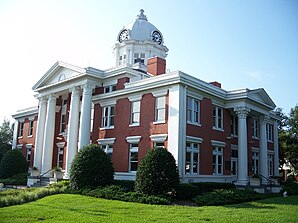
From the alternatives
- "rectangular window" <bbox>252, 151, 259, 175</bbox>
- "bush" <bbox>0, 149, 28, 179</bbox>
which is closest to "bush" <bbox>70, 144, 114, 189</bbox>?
"bush" <bbox>0, 149, 28, 179</bbox>

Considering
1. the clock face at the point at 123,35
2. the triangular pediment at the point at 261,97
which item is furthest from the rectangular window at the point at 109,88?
the clock face at the point at 123,35

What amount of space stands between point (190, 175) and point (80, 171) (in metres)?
7.35

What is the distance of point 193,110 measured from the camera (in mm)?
24141

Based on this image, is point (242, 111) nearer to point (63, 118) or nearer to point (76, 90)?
point (76, 90)

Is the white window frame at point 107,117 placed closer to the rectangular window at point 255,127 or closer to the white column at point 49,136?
the white column at point 49,136

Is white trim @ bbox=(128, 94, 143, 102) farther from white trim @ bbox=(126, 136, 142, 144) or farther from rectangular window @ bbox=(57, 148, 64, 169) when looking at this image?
rectangular window @ bbox=(57, 148, 64, 169)

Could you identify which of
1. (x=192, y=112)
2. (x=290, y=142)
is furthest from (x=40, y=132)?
(x=290, y=142)

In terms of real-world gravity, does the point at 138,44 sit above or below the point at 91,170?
above

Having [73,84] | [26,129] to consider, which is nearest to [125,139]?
[73,84]

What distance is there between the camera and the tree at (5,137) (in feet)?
158

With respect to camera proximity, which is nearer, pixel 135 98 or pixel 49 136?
pixel 135 98

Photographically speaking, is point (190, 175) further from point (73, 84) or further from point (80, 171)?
point (73, 84)

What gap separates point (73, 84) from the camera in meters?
29.8

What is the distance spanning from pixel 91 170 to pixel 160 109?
256 inches
